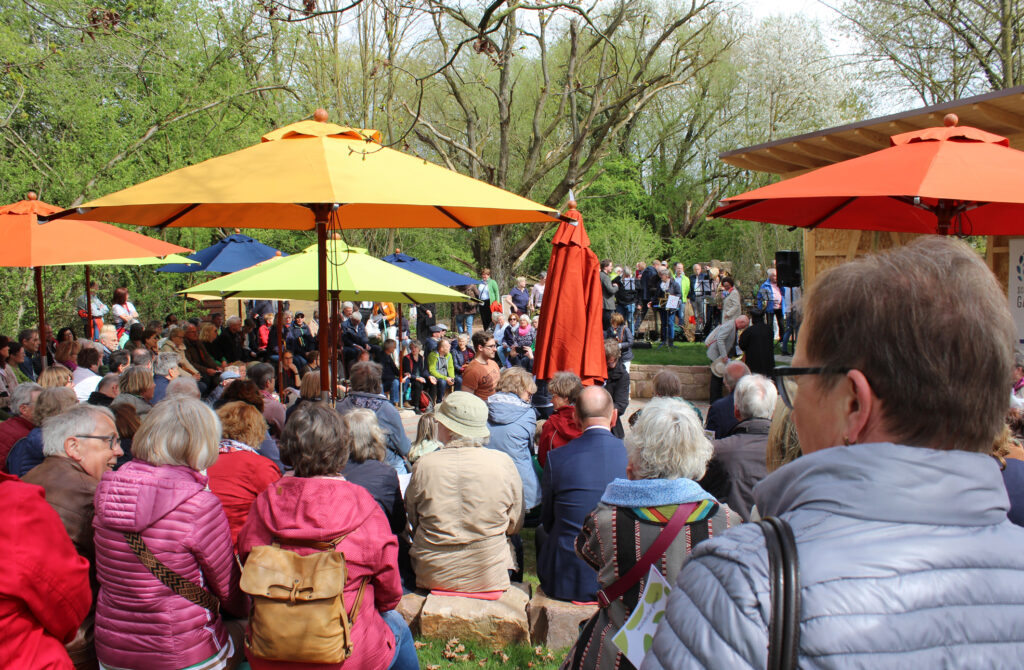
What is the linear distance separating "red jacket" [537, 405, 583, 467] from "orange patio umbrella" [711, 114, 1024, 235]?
178 cm

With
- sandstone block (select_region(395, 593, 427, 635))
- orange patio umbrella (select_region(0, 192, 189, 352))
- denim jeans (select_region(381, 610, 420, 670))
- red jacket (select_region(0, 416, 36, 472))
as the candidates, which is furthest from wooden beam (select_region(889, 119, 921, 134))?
red jacket (select_region(0, 416, 36, 472))

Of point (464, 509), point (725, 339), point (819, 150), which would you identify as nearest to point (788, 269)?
point (819, 150)

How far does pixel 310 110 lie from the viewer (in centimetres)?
2097

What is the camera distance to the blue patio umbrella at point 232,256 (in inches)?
470

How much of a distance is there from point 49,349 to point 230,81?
9184mm

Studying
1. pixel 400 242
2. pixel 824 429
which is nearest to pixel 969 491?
pixel 824 429

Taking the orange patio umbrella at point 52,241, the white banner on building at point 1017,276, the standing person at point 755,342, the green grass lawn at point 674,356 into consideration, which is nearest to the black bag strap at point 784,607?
the orange patio umbrella at point 52,241

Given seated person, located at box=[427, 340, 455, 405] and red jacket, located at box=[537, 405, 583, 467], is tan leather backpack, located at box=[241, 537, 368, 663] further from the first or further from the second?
seated person, located at box=[427, 340, 455, 405]

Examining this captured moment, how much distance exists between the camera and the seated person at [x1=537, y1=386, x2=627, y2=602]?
4324 millimetres

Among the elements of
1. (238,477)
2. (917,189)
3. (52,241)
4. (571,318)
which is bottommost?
(238,477)

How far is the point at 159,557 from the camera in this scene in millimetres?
3088

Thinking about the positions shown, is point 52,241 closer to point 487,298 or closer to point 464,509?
point 464,509

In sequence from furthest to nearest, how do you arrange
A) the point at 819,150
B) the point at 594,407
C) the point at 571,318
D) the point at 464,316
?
1. the point at 464,316
2. the point at 819,150
3. the point at 571,318
4. the point at 594,407

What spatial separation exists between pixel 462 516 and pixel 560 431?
1.38 meters
